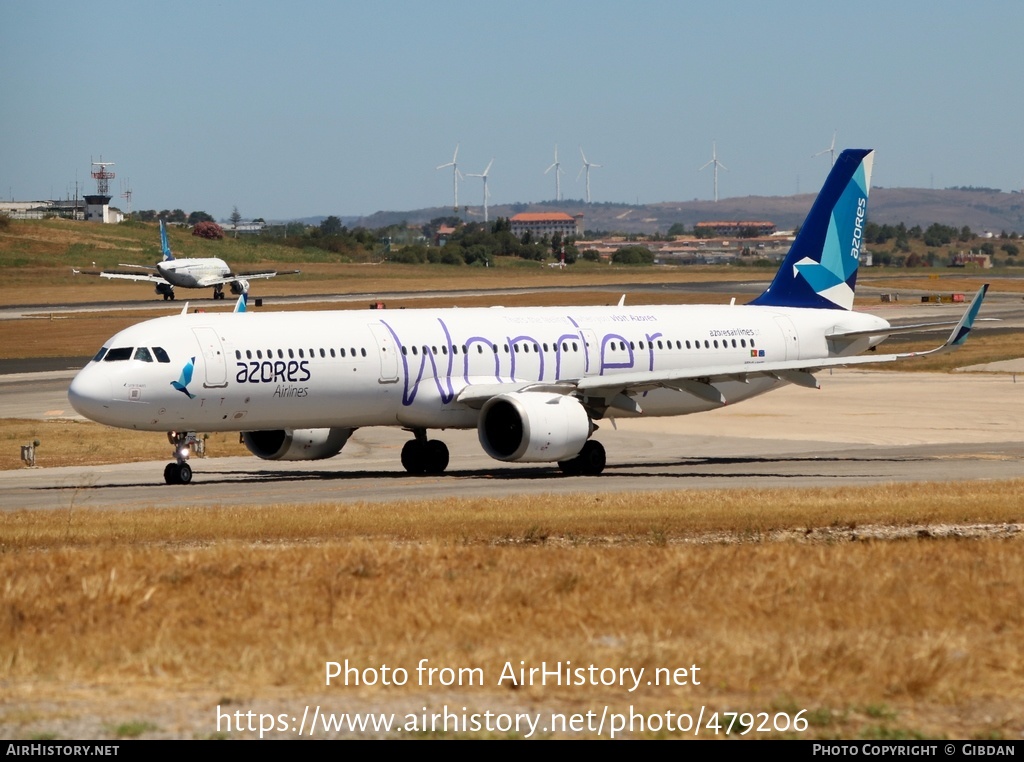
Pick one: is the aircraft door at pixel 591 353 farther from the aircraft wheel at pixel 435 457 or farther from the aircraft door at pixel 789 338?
the aircraft door at pixel 789 338

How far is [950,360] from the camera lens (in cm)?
7931

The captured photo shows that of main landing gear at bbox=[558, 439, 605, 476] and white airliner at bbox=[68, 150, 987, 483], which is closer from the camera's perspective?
white airliner at bbox=[68, 150, 987, 483]

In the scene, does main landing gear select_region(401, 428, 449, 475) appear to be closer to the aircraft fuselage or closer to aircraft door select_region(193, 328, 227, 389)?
the aircraft fuselage

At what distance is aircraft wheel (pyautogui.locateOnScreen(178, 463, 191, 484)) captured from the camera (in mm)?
37281

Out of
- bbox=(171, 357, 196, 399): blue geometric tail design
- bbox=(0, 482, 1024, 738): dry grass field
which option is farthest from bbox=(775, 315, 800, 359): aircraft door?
bbox=(0, 482, 1024, 738): dry grass field

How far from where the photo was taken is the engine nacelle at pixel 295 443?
41156mm

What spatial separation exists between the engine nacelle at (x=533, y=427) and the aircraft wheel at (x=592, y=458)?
0.66 meters

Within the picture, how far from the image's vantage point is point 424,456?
41.4m

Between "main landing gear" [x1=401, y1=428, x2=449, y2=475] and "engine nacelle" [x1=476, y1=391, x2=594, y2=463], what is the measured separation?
114 inches

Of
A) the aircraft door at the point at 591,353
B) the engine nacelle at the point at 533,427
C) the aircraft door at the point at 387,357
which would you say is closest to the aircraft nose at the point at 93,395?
the aircraft door at the point at 387,357

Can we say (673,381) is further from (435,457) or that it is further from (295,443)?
(295,443)

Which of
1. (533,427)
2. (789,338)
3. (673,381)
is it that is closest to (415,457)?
(533,427)

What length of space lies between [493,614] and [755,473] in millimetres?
24262

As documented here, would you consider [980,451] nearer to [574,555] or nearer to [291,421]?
[291,421]
